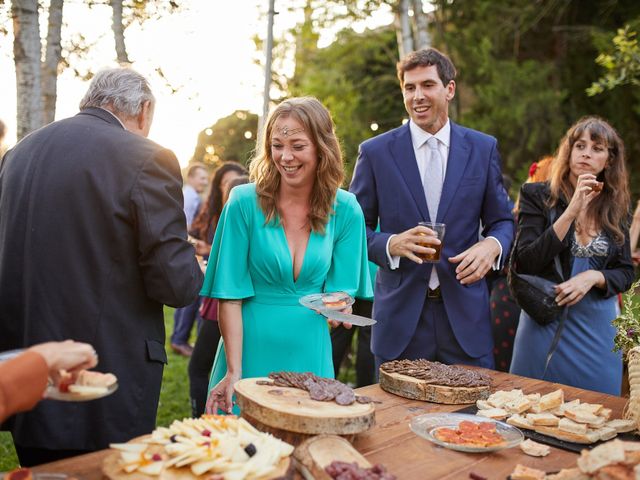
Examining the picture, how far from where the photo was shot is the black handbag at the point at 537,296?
303 cm


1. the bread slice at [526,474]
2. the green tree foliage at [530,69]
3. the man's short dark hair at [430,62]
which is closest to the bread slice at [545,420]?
the bread slice at [526,474]

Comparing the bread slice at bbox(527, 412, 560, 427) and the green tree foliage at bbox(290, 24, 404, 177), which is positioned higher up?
the green tree foliage at bbox(290, 24, 404, 177)

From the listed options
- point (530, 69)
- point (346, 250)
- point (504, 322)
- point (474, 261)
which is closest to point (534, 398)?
point (474, 261)

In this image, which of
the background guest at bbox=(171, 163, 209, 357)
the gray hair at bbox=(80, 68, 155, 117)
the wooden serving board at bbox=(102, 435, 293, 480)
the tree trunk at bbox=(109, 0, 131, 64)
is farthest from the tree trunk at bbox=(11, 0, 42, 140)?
the background guest at bbox=(171, 163, 209, 357)

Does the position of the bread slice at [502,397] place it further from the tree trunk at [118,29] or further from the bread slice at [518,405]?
the tree trunk at [118,29]

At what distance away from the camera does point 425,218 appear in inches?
116

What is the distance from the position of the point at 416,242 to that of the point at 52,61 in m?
2.62

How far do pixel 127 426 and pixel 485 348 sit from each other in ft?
5.20

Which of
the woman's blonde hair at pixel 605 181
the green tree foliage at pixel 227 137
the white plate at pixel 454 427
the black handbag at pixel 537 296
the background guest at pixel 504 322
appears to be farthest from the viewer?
the green tree foliage at pixel 227 137

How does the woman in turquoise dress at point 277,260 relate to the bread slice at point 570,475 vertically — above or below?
above

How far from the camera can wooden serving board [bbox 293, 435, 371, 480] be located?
1494mm

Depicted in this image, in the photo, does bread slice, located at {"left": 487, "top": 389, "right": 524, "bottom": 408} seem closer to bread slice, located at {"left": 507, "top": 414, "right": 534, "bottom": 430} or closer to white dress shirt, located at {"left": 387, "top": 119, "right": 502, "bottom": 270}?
bread slice, located at {"left": 507, "top": 414, "right": 534, "bottom": 430}

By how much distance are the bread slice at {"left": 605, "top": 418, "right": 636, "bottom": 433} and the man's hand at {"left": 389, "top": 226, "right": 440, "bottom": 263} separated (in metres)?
0.85

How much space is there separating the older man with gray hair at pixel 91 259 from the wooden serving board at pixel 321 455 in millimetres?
782
